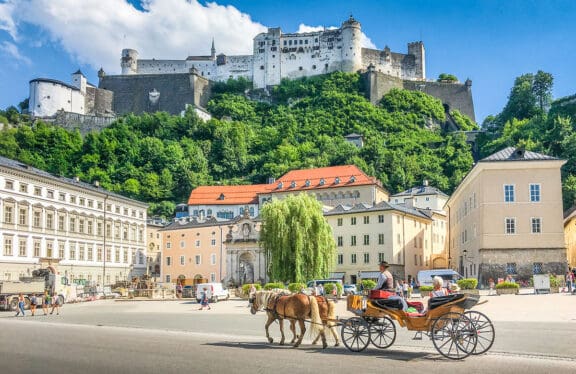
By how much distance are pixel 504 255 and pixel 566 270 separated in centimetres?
389

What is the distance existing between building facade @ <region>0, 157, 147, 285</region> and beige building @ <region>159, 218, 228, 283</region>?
3125 mm

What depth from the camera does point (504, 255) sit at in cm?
4178

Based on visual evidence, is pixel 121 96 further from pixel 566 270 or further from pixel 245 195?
pixel 566 270

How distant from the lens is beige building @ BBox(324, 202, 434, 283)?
197 feet

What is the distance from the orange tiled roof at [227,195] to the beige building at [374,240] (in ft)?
91.8

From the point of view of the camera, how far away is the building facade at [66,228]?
51562 millimetres

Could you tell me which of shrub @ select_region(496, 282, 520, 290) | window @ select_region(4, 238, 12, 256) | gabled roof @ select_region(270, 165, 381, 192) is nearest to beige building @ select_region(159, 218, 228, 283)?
gabled roof @ select_region(270, 165, 381, 192)

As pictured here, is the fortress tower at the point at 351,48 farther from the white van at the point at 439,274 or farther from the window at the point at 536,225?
the window at the point at 536,225

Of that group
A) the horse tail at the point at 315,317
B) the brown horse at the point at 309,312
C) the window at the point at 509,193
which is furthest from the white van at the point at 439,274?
the horse tail at the point at 315,317

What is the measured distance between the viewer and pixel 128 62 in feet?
456

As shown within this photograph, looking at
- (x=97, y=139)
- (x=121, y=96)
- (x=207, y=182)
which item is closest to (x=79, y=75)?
(x=121, y=96)

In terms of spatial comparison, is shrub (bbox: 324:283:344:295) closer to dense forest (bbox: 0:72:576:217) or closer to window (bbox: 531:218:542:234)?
window (bbox: 531:218:542:234)

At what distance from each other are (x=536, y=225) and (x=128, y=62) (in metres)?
115

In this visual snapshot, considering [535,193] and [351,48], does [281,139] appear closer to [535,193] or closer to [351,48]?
[351,48]
